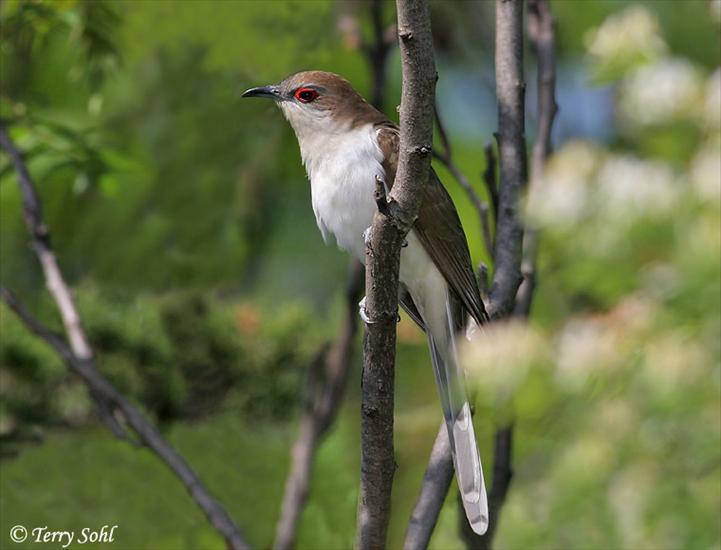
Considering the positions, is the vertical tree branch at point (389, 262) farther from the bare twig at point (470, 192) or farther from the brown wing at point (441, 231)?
the bare twig at point (470, 192)

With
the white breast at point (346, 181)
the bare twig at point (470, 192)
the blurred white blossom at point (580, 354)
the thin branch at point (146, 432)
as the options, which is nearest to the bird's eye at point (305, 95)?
the white breast at point (346, 181)

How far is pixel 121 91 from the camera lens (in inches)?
147

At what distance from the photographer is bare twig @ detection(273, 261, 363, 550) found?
2.32 meters

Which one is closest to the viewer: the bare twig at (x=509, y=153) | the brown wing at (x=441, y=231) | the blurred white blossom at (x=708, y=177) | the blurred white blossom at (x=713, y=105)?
the blurred white blossom at (x=708, y=177)

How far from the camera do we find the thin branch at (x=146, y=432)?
221 centimetres

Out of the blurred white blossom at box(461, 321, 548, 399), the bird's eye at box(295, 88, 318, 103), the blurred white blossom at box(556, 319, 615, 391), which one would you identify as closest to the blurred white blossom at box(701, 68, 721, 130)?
the blurred white blossom at box(556, 319, 615, 391)

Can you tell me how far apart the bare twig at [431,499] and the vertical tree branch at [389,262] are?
113 mm

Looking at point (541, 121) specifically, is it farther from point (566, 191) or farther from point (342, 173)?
point (566, 191)

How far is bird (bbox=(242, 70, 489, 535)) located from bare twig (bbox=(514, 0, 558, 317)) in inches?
5.1

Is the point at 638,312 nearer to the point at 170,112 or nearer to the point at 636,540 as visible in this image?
the point at 636,540

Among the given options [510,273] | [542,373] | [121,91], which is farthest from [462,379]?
[121,91]

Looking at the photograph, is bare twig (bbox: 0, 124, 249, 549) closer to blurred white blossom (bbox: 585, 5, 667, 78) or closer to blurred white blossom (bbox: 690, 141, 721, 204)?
blurred white blossom (bbox: 690, 141, 721, 204)

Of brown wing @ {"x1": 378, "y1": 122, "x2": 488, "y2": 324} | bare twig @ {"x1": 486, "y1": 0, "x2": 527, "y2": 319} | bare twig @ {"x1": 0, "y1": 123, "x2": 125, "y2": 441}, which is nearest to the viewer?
bare twig @ {"x1": 486, "y1": 0, "x2": 527, "y2": 319}

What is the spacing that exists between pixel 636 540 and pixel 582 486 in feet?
0.39
